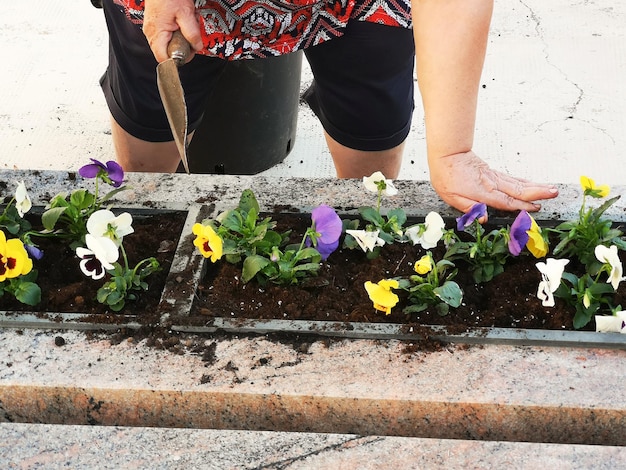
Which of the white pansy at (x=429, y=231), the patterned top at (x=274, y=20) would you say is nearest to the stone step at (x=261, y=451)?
the white pansy at (x=429, y=231)

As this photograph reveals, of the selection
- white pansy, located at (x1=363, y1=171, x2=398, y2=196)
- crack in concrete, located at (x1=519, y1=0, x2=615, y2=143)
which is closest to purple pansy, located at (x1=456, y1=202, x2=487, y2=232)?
white pansy, located at (x1=363, y1=171, x2=398, y2=196)

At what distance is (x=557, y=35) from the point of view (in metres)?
3.64

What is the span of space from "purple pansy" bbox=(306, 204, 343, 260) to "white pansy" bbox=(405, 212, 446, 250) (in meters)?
0.16

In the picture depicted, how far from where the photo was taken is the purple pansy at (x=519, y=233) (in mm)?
1449

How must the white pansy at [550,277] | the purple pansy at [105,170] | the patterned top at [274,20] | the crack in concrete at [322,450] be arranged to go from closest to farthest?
the crack in concrete at [322,450], the white pansy at [550,277], the purple pansy at [105,170], the patterned top at [274,20]

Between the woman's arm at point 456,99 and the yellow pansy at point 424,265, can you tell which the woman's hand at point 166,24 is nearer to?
the woman's arm at point 456,99

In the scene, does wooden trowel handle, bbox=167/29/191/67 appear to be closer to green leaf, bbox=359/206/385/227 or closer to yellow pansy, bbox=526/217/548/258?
green leaf, bbox=359/206/385/227

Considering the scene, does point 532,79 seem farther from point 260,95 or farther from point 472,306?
point 472,306

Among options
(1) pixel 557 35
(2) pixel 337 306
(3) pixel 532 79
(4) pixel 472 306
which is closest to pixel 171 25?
(2) pixel 337 306

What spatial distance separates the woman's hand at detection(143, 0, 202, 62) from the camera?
5.26ft

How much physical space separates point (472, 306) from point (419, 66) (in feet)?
1.68

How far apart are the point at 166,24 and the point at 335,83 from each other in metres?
0.54

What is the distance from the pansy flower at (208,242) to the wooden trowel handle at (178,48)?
372mm

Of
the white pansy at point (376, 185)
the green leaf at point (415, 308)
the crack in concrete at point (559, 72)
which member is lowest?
the crack in concrete at point (559, 72)
